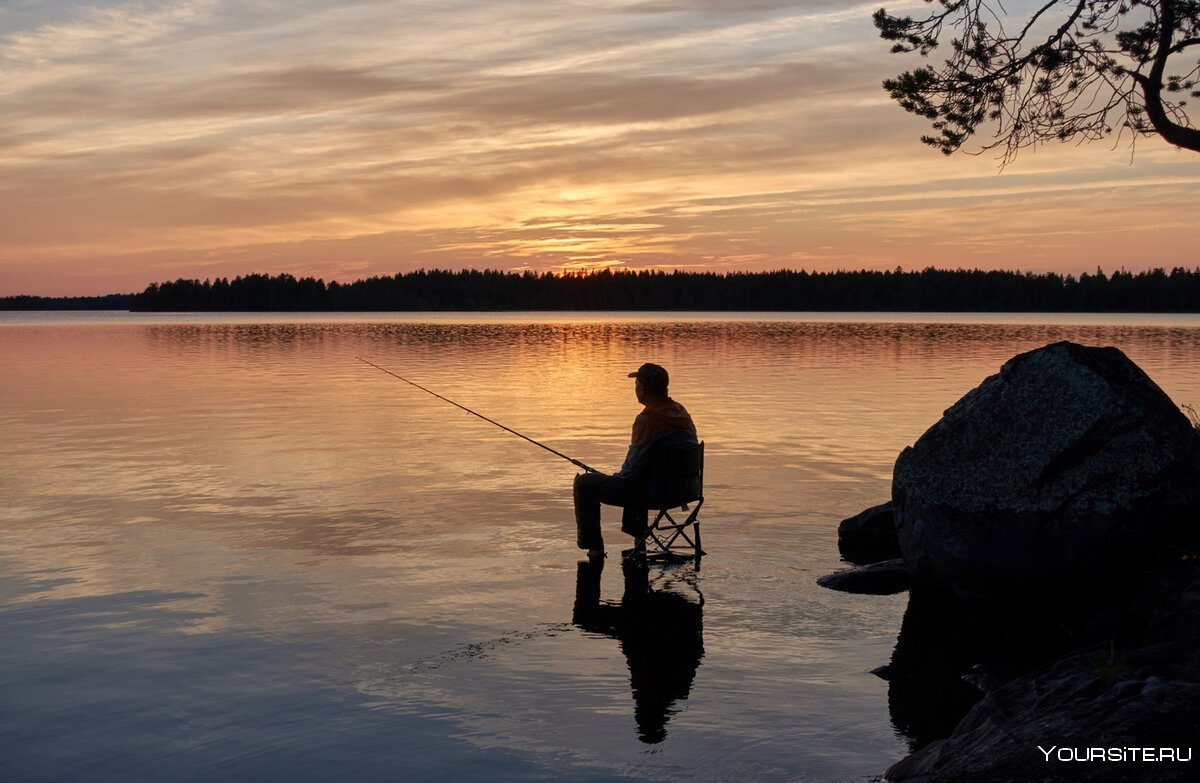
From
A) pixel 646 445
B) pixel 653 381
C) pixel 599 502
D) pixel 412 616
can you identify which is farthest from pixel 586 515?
pixel 412 616

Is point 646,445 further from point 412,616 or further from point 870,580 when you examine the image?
point 412,616

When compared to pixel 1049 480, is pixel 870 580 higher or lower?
lower

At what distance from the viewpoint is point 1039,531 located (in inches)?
384

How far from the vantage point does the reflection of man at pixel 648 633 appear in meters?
7.53

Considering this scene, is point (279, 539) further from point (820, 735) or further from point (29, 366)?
point (29, 366)

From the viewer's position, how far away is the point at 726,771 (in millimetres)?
6418

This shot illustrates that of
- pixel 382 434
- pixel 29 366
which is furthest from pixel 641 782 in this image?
pixel 29 366

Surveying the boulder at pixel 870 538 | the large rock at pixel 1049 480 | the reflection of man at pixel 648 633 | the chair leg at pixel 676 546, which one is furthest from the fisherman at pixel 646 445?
the boulder at pixel 870 538

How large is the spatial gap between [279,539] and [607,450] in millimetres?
8522

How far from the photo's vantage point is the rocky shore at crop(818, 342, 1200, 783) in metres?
8.76

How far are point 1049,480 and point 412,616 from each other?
17.8ft

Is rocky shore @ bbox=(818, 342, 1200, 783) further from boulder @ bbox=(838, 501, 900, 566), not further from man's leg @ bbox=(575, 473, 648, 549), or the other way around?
man's leg @ bbox=(575, 473, 648, 549)

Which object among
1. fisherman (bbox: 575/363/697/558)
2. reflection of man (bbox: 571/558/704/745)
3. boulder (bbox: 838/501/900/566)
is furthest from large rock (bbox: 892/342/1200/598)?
reflection of man (bbox: 571/558/704/745)

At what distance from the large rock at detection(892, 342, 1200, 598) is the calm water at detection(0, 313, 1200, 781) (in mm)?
873
